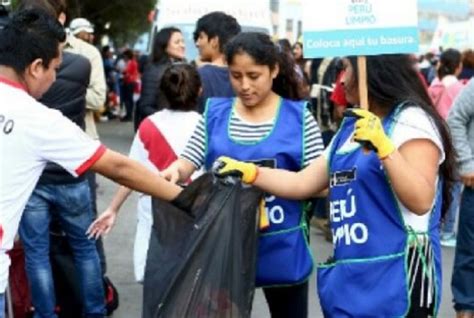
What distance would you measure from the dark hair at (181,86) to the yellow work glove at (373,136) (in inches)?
82.9

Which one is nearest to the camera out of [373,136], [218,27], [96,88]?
[373,136]

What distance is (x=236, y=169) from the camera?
11.1 ft

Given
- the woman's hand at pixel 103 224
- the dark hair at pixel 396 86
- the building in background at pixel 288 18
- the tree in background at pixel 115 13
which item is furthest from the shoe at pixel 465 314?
the tree in background at pixel 115 13

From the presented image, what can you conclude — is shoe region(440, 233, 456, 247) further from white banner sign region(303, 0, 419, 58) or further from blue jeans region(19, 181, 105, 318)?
white banner sign region(303, 0, 419, 58)

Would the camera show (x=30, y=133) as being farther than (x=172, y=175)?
No

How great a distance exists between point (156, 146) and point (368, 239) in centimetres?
215

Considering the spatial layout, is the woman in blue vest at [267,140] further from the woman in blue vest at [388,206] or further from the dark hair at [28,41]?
the dark hair at [28,41]

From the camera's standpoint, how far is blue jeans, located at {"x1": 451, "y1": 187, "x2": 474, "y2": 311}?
5.49 metres

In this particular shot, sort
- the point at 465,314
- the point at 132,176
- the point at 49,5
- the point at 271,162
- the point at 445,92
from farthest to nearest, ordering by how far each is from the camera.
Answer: the point at 445,92
the point at 465,314
the point at 49,5
the point at 271,162
the point at 132,176

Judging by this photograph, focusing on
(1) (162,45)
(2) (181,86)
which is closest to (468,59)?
(1) (162,45)

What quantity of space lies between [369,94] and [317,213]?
575 cm

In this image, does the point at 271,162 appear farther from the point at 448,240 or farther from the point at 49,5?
the point at 448,240

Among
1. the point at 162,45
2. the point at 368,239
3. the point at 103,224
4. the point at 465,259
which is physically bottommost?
the point at 465,259

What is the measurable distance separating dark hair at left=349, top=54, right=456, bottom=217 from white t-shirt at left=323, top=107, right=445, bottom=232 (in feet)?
0.12
